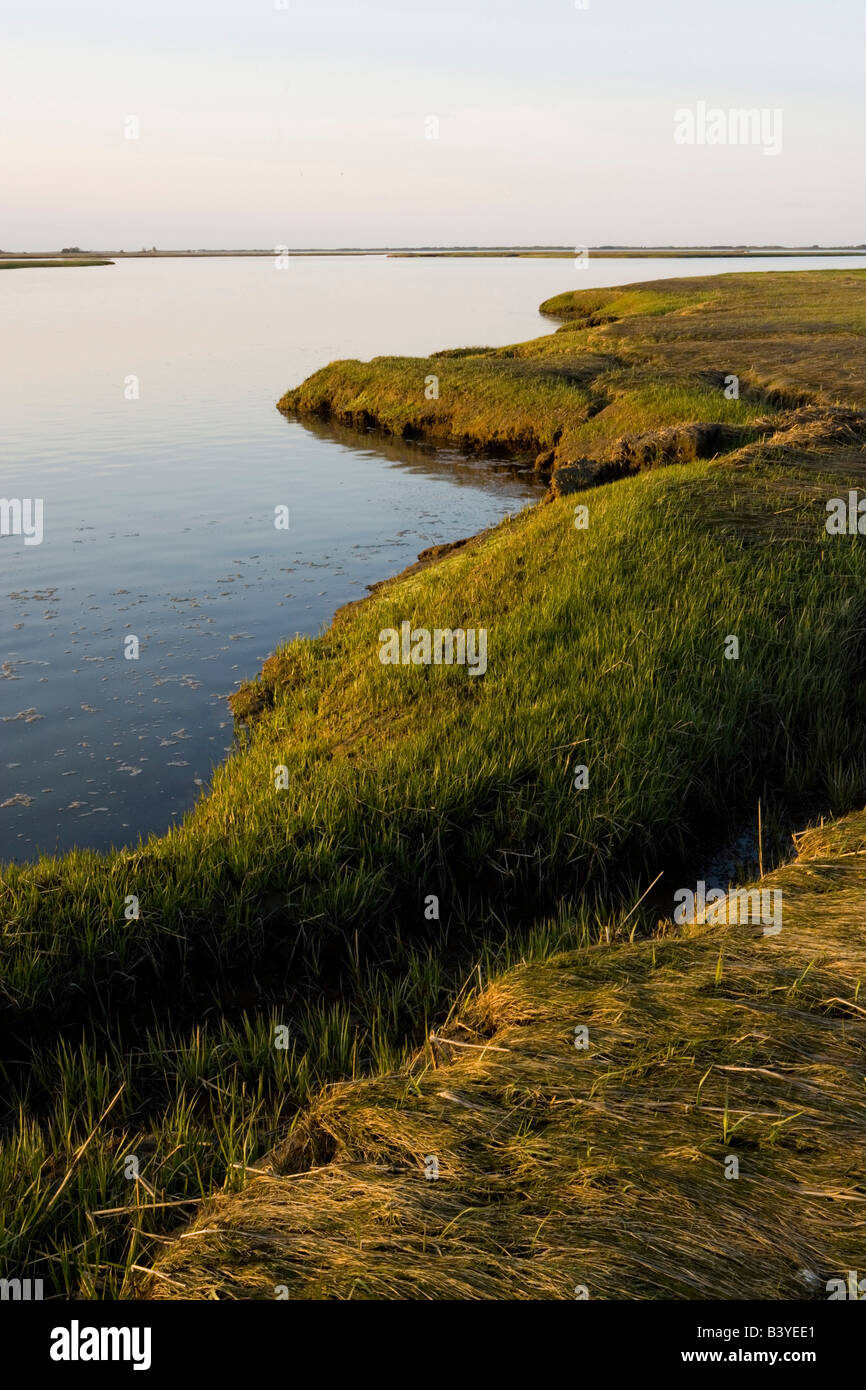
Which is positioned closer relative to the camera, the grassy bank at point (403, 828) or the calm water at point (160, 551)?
the grassy bank at point (403, 828)

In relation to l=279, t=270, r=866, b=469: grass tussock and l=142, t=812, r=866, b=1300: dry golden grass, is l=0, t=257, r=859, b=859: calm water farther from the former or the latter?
l=142, t=812, r=866, b=1300: dry golden grass

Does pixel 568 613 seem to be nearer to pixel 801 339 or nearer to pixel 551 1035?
pixel 551 1035

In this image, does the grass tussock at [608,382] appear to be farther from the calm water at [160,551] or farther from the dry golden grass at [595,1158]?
the dry golden grass at [595,1158]

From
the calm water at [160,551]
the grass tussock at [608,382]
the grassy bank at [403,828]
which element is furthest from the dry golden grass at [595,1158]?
the grass tussock at [608,382]

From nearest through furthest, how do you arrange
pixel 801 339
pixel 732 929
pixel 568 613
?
pixel 732 929
pixel 568 613
pixel 801 339

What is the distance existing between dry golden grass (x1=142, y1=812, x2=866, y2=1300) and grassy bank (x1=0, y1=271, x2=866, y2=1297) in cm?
57

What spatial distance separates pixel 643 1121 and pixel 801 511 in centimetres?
1120

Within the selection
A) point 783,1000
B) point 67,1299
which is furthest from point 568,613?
point 67,1299

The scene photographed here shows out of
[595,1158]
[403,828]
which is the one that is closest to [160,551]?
[403,828]

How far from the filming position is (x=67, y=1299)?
4004mm

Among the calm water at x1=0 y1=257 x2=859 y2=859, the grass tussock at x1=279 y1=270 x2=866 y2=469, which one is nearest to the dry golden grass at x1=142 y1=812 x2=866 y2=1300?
the calm water at x1=0 y1=257 x2=859 y2=859

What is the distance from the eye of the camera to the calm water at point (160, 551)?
11117 mm

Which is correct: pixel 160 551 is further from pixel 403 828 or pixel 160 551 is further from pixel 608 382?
pixel 608 382

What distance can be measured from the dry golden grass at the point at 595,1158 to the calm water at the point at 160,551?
565 cm
